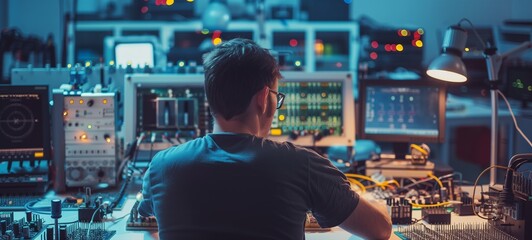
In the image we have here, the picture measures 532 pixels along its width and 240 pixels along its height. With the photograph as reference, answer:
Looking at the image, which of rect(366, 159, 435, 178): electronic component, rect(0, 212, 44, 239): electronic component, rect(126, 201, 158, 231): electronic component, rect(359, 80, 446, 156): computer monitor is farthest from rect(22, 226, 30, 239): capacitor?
rect(359, 80, 446, 156): computer monitor

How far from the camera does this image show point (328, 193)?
2.24m

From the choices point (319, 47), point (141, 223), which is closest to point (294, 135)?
point (141, 223)

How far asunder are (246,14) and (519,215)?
5.35 metres

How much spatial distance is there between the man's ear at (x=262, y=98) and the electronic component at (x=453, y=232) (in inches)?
32.5

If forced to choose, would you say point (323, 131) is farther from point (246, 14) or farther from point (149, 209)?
point (246, 14)

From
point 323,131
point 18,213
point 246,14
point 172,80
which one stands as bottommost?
point 18,213

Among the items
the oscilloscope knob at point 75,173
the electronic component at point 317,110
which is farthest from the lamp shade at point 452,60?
the oscilloscope knob at point 75,173

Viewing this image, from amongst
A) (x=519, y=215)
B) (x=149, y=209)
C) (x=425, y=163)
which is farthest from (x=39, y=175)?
(x=519, y=215)

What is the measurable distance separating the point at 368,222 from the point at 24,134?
5.67 feet

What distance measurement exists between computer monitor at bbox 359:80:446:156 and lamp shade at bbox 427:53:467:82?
45 cm

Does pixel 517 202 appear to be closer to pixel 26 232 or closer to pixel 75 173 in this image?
pixel 26 232

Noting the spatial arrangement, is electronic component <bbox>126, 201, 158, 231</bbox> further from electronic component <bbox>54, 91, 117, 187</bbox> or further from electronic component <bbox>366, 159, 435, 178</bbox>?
electronic component <bbox>366, 159, 435, 178</bbox>

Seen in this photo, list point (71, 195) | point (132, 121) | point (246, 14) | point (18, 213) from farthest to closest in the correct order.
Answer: point (246, 14)
point (132, 121)
point (71, 195)
point (18, 213)

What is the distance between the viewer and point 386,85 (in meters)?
3.73
